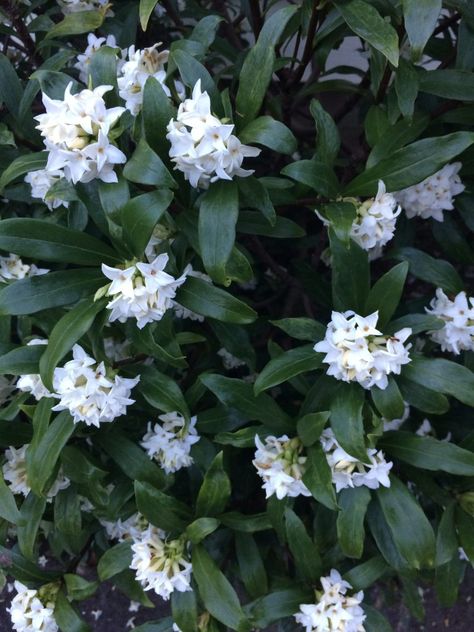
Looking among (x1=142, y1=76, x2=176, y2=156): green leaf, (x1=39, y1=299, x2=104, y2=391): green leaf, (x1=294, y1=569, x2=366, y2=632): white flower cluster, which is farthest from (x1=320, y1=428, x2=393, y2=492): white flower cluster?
(x1=142, y1=76, x2=176, y2=156): green leaf

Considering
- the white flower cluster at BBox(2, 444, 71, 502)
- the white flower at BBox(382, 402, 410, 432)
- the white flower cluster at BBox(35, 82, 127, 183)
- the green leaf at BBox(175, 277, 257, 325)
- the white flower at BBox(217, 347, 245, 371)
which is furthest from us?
the white flower at BBox(217, 347, 245, 371)

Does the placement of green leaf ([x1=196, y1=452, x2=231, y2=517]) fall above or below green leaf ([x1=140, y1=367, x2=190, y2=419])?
below

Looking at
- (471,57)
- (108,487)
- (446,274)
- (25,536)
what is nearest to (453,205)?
(446,274)

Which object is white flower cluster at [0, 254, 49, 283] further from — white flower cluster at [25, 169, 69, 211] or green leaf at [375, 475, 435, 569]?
green leaf at [375, 475, 435, 569]

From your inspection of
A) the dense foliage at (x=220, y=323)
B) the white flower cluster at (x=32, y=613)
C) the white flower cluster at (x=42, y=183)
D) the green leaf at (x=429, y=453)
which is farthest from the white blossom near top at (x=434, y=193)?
the white flower cluster at (x=32, y=613)

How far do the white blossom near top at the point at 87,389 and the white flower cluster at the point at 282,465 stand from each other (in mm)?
258

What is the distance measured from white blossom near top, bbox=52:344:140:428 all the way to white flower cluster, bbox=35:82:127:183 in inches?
11.2

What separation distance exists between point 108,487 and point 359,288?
676 mm

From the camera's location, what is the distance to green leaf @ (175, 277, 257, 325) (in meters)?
0.93

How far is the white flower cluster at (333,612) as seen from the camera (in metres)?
1.10

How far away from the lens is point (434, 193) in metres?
1.20

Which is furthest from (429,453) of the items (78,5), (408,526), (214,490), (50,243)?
(78,5)

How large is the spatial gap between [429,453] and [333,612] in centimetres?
32

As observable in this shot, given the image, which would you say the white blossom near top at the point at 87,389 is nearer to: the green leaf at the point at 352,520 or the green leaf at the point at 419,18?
the green leaf at the point at 352,520
